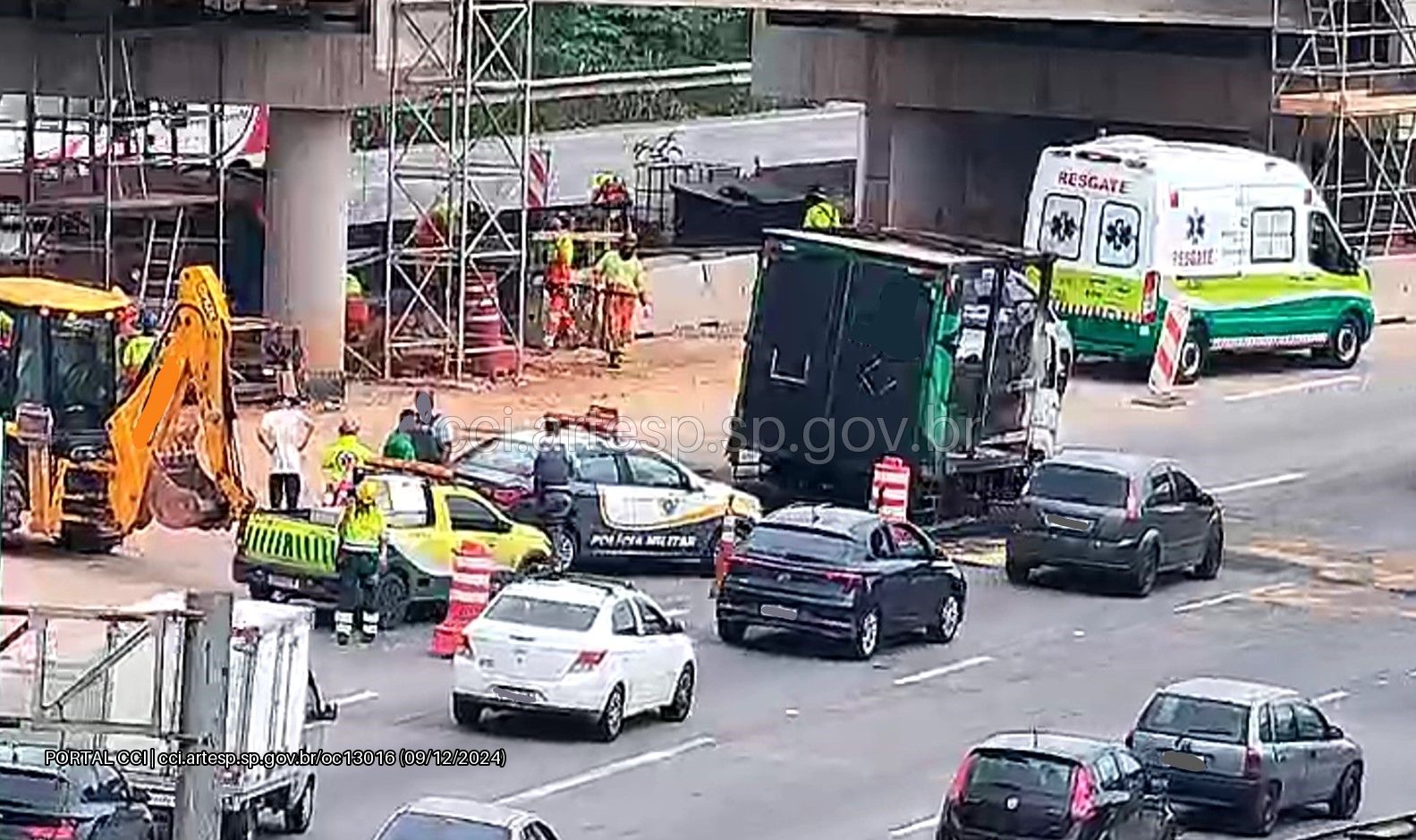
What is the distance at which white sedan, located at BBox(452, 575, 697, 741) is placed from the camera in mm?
28000

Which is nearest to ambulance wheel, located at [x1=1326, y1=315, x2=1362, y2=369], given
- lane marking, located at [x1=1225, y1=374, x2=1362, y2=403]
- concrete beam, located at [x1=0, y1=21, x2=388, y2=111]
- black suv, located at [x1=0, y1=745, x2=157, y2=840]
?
lane marking, located at [x1=1225, y1=374, x2=1362, y2=403]

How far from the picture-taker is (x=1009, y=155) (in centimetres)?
5709

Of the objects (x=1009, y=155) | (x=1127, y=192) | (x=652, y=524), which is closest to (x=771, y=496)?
(x=652, y=524)

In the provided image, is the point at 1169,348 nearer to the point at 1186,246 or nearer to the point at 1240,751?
the point at 1186,246

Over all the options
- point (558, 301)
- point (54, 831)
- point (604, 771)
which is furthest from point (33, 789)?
point (558, 301)

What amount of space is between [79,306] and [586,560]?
511 cm

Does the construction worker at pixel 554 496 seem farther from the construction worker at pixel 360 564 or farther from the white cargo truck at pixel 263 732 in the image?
the white cargo truck at pixel 263 732

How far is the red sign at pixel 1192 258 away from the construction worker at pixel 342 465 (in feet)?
48.6

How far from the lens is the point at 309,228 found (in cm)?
4441

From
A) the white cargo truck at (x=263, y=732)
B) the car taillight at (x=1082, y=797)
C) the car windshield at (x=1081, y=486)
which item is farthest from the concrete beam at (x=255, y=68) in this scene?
the car taillight at (x=1082, y=797)

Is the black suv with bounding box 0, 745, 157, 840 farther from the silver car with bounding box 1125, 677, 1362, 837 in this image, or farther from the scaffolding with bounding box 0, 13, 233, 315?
the scaffolding with bounding box 0, 13, 233, 315

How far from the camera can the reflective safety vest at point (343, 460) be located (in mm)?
33688

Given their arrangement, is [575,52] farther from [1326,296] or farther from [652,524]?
[652,524]

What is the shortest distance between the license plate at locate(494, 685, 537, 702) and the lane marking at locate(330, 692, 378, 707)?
5.16ft
